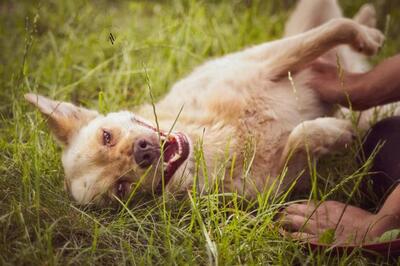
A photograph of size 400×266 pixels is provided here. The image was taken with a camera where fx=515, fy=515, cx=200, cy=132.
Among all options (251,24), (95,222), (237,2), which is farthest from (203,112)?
(237,2)

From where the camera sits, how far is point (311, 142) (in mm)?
2818

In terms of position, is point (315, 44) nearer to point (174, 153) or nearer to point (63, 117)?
point (174, 153)

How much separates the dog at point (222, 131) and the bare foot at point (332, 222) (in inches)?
7.1

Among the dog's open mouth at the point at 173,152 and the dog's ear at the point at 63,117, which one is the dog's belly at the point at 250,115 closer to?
the dog's open mouth at the point at 173,152

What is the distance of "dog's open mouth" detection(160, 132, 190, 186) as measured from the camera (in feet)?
8.84

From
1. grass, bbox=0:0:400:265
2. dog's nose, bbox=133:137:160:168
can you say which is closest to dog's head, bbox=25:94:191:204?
dog's nose, bbox=133:137:160:168

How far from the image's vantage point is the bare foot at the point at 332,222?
7.53ft

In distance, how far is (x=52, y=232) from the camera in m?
2.20

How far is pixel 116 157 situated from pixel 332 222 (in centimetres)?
112

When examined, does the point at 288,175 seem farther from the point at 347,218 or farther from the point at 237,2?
the point at 237,2

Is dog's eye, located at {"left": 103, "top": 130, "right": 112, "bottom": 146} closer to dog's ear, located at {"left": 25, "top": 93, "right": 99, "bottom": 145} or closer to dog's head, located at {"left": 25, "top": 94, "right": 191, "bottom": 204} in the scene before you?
dog's head, located at {"left": 25, "top": 94, "right": 191, "bottom": 204}

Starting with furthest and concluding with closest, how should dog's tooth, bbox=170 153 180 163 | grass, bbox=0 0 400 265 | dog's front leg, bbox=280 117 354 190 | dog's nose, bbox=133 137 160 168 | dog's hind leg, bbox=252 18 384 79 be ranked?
dog's hind leg, bbox=252 18 384 79, dog's front leg, bbox=280 117 354 190, dog's tooth, bbox=170 153 180 163, dog's nose, bbox=133 137 160 168, grass, bbox=0 0 400 265

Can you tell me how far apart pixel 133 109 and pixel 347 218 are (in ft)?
5.33

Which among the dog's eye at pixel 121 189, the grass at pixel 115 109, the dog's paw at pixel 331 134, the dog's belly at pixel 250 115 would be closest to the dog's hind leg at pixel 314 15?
the grass at pixel 115 109
